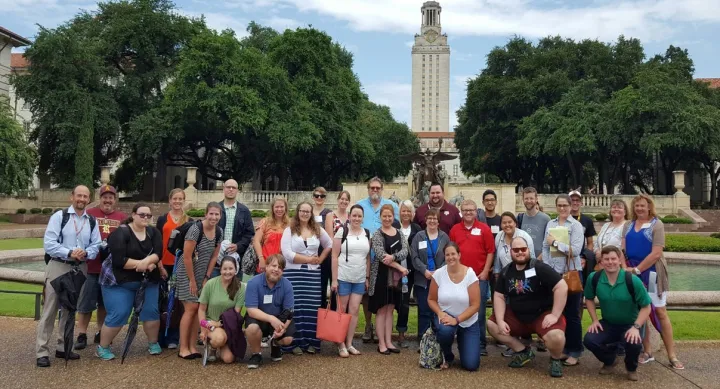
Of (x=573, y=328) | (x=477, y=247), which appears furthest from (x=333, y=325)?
(x=573, y=328)

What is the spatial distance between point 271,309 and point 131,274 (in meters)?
1.65

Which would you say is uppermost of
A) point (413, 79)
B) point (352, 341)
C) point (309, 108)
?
point (413, 79)

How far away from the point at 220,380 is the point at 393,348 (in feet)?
6.90

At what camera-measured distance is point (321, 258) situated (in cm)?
684

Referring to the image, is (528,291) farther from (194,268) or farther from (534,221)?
(194,268)

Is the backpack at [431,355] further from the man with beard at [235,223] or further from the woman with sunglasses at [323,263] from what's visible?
the man with beard at [235,223]

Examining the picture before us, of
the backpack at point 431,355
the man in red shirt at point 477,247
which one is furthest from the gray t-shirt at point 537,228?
the backpack at point 431,355

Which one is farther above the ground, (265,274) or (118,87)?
(118,87)

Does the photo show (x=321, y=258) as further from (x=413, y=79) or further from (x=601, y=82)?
(x=413, y=79)

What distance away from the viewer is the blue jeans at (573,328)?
6.29 m

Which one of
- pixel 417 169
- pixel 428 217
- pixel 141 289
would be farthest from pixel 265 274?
pixel 417 169

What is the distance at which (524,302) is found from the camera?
20.4 ft

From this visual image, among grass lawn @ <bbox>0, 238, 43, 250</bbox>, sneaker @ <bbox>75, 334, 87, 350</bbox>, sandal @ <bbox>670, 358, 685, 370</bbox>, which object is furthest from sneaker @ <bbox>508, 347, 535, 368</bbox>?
grass lawn @ <bbox>0, 238, 43, 250</bbox>

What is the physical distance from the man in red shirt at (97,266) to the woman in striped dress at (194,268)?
94cm
